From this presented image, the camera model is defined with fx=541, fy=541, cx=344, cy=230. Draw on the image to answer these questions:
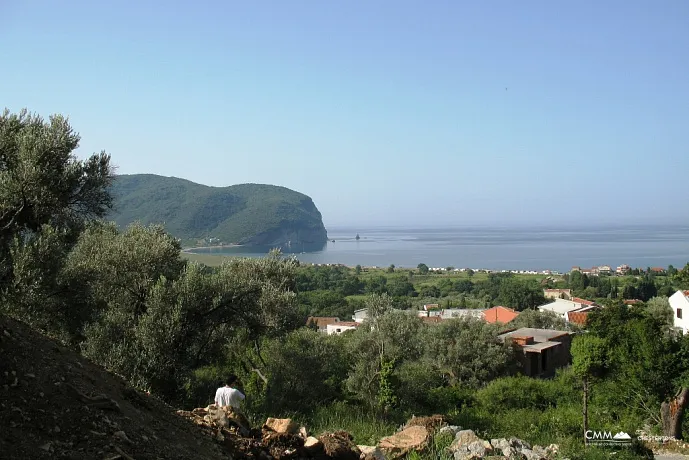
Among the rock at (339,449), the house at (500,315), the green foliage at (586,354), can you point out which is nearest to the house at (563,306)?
the house at (500,315)

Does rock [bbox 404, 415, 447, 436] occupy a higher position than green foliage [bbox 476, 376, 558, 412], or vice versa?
rock [bbox 404, 415, 447, 436]

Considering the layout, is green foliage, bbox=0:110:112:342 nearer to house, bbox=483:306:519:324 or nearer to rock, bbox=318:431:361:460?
rock, bbox=318:431:361:460

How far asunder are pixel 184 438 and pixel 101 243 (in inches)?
328

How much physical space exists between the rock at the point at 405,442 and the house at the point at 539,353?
23.6 metres

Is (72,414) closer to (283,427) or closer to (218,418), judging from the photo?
(218,418)

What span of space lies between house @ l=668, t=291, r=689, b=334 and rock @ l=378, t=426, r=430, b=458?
41271 mm

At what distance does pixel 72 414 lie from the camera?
483 centimetres

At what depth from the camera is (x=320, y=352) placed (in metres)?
17.3

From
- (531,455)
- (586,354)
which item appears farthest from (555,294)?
(531,455)

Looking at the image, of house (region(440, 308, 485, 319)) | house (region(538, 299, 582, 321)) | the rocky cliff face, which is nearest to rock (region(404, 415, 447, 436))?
house (region(440, 308, 485, 319))

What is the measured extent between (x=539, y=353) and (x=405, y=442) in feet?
83.4

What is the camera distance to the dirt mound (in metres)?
4.36

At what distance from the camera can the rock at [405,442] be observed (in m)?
8.01

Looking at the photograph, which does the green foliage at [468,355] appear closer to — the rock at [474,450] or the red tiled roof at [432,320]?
the red tiled roof at [432,320]
